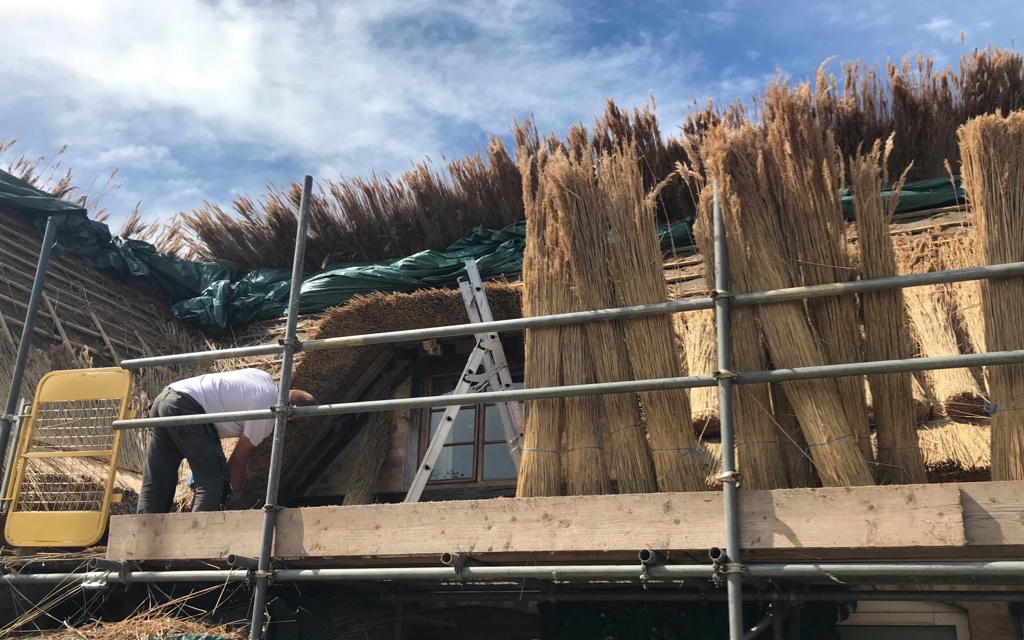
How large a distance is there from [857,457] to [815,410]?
21 centimetres

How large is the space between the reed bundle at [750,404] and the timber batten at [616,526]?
0.24m

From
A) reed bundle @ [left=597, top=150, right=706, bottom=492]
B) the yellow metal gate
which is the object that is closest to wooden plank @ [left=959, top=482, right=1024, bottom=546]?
reed bundle @ [left=597, top=150, right=706, bottom=492]

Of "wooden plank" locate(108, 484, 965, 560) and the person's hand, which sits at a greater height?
the person's hand

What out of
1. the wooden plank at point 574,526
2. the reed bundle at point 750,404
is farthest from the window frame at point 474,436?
the reed bundle at point 750,404

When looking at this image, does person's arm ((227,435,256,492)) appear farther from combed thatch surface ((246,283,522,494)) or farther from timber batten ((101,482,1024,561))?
timber batten ((101,482,1024,561))

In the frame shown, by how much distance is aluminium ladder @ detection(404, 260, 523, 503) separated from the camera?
180 inches

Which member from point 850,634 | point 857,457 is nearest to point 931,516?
point 857,457

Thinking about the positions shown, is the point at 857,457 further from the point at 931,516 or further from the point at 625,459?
the point at 625,459

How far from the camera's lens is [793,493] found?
2977mm

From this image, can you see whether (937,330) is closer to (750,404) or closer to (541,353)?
(750,404)

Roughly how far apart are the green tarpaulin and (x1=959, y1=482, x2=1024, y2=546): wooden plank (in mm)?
2664

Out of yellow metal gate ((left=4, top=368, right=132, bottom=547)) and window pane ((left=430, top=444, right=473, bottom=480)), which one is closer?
yellow metal gate ((left=4, top=368, right=132, bottom=547))

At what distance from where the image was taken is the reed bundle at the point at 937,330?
11.9 ft

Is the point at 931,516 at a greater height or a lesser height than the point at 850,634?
greater
